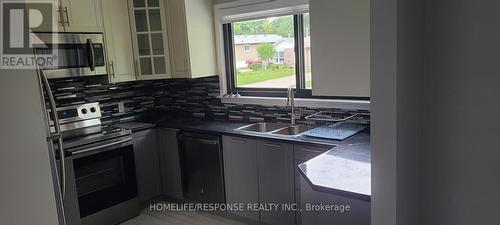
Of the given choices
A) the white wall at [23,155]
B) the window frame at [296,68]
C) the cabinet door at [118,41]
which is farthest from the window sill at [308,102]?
the white wall at [23,155]

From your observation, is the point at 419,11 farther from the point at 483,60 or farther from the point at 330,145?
the point at 330,145

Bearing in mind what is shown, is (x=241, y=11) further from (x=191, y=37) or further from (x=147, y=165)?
(x=147, y=165)

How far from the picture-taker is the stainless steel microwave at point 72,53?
3.02 metres

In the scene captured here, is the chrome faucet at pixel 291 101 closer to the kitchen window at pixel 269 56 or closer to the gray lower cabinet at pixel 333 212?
the kitchen window at pixel 269 56

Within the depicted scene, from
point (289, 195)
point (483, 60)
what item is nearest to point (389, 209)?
point (483, 60)

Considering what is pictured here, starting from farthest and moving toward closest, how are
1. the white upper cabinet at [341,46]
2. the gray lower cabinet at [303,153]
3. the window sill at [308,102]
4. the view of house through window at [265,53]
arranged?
the view of house through window at [265,53] < the window sill at [308,102] < the gray lower cabinet at [303,153] < the white upper cabinet at [341,46]

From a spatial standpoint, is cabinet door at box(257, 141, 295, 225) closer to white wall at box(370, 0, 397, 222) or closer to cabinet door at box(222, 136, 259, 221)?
cabinet door at box(222, 136, 259, 221)

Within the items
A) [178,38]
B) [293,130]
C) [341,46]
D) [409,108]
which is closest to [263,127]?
[293,130]

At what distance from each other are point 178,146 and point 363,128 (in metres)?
1.76

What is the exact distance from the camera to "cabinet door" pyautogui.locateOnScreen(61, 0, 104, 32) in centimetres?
315

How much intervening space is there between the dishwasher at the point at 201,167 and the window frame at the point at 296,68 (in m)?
0.73

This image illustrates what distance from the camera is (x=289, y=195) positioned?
9.57ft

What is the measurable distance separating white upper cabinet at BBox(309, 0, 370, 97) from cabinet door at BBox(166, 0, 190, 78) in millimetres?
1437

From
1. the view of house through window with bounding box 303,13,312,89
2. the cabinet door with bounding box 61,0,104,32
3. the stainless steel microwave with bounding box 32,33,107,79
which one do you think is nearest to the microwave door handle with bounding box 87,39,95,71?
the stainless steel microwave with bounding box 32,33,107,79
